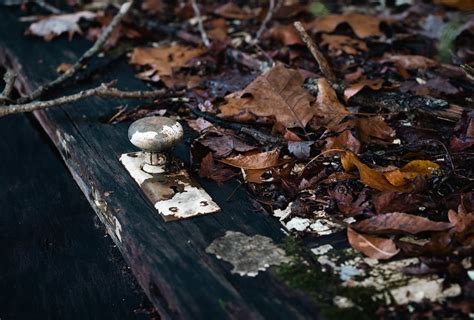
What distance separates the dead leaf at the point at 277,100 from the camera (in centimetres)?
213

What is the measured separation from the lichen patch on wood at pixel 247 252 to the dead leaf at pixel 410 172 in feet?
1.36

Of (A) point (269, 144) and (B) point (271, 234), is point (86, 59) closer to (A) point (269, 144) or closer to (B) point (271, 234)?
(A) point (269, 144)

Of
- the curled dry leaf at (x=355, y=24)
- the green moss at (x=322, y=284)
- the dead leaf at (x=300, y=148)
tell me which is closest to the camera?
the green moss at (x=322, y=284)

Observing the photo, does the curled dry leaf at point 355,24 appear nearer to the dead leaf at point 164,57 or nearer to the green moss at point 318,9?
the green moss at point 318,9

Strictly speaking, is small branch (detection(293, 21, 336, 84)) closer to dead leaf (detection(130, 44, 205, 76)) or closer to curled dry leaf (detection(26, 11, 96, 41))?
dead leaf (detection(130, 44, 205, 76))

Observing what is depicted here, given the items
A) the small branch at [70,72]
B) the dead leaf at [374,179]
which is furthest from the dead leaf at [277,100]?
the small branch at [70,72]

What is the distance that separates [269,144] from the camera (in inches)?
79.0

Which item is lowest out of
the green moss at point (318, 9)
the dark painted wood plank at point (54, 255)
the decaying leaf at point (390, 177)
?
the green moss at point (318, 9)

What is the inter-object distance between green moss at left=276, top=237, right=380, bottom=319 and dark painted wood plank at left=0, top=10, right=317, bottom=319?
0.03 m

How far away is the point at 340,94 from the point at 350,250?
3.03 feet

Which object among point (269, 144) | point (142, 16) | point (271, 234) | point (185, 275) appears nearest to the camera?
point (185, 275)

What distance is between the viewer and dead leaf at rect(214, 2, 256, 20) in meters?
3.52

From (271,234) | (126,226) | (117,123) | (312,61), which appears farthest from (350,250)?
(312,61)

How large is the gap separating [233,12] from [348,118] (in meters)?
1.66
